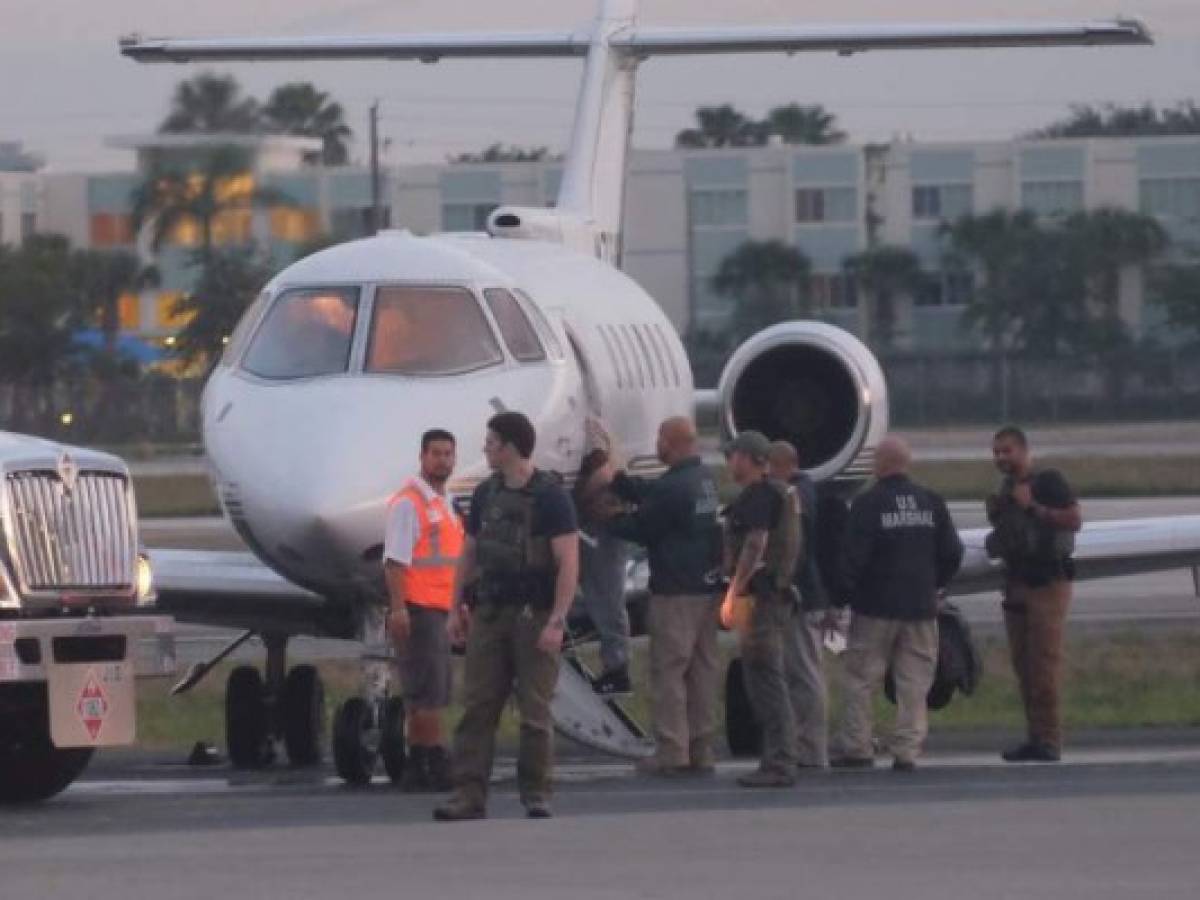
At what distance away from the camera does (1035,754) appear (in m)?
16.2

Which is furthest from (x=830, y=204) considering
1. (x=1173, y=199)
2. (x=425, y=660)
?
(x=425, y=660)

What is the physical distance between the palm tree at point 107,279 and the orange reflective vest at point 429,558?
24074 millimetres

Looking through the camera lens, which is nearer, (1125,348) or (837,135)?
(1125,348)

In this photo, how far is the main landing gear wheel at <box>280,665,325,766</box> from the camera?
17750 mm

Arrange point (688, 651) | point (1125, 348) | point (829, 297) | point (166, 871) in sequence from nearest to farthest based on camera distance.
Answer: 1. point (166, 871)
2. point (688, 651)
3. point (1125, 348)
4. point (829, 297)

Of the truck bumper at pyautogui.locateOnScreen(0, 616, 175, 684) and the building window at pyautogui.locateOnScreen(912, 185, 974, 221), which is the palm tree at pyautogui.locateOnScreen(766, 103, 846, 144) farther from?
the truck bumper at pyautogui.locateOnScreen(0, 616, 175, 684)

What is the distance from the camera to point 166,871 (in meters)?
11.1

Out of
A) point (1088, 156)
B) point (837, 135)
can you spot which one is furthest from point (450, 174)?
point (837, 135)

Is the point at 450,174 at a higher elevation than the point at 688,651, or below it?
higher

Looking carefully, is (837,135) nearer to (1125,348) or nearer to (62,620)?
(1125,348)

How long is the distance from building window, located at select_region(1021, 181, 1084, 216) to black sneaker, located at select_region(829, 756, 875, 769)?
179 feet

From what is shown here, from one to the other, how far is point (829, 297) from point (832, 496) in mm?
52768

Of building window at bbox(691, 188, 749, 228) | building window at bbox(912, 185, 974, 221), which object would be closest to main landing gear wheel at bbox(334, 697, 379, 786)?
building window at bbox(912, 185, 974, 221)

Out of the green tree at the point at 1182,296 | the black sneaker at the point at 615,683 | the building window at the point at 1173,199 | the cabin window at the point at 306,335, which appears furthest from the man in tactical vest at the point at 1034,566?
the building window at the point at 1173,199
